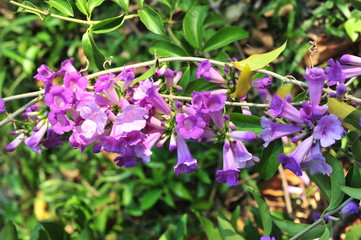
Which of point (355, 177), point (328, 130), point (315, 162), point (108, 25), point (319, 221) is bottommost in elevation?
point (319, 221)

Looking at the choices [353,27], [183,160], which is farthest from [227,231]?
[353,27]

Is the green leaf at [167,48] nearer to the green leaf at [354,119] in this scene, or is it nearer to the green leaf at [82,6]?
the green leaf at [82,6]

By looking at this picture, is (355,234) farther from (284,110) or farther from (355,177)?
(284,110)

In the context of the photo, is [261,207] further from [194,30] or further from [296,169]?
[194,30]

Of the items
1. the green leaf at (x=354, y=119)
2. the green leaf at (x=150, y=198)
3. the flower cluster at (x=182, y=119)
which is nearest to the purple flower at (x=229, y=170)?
the flower cluster at (x=182, y=119)

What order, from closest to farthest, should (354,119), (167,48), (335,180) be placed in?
(354,119) → (335,180) → (167,48)

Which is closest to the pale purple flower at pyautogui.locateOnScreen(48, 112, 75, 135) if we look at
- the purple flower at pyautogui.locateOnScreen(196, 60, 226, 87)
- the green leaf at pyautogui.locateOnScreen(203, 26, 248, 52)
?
the purple flower at pyautogui.locateOnScreen(196, 60, 226, 87)
